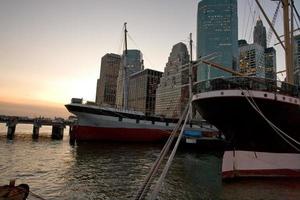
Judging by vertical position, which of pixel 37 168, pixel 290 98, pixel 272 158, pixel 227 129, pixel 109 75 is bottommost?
pixel 37 168

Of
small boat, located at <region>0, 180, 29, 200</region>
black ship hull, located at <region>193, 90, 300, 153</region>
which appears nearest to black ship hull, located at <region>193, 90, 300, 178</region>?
black ship hull, located at <region>193, 90, 300, 153</region>

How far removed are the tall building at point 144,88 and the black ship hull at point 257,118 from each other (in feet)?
370

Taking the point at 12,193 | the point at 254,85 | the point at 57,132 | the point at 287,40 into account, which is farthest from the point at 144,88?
the point at 12,193

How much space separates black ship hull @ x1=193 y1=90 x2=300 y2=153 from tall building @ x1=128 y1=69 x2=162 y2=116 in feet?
370

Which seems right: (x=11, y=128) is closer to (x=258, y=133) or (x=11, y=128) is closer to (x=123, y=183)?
(x=123, y=183)

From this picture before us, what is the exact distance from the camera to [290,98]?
14914mm

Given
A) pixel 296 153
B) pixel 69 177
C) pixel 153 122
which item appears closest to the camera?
pixel 69 177

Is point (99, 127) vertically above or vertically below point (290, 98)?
below

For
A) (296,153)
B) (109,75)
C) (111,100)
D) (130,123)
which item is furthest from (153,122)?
(111,100)

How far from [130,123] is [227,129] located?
87.2ft

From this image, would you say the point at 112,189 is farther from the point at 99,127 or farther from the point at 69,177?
the point at 99,127

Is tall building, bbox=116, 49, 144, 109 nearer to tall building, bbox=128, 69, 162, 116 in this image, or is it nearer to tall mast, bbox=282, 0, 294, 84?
tall building, bbox=128, 69, 162, 116

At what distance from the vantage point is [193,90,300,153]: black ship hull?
1444 centimetres

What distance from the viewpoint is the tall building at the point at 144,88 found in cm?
13038
